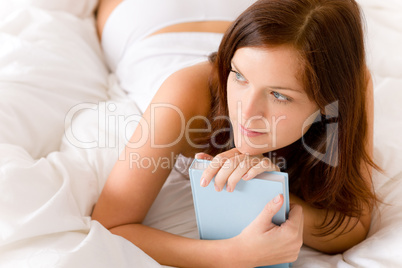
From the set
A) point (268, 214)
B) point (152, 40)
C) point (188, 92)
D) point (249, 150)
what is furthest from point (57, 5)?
point (268, 214)

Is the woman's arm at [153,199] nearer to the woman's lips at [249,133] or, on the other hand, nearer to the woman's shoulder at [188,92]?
the woman's shoulder at [188,92]

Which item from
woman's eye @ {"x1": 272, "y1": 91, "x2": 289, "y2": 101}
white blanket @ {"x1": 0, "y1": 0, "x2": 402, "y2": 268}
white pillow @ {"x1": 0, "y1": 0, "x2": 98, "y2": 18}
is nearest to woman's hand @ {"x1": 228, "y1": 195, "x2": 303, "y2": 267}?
white blanket @ {"x1": 0, "y1": 0, "x2": 402, "y2": 268}

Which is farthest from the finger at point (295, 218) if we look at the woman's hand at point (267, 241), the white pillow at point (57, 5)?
the white pillow at point (57, 5)

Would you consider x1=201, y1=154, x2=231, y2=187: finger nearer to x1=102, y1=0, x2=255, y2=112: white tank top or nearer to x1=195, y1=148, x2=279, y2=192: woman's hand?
x1=195, y1=148, x2=279, y2=192: woman's hand

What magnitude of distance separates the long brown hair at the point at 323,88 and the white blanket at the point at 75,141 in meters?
0.12

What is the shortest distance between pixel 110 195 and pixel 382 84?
2.95 feet

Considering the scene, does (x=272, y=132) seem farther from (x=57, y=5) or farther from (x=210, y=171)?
(x=57, y=5)

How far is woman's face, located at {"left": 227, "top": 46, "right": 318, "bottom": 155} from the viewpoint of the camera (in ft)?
2.37

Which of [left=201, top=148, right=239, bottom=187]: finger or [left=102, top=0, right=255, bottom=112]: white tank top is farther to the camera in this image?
[left=102, top=0, right=255, bottom=112]: white tank top

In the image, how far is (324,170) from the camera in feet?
3.11

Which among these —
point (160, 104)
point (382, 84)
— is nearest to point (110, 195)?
point (160, 104)

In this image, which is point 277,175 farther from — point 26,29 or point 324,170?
point 26,29

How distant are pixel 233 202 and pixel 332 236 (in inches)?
11.4

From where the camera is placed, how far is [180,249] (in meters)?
0.86
